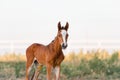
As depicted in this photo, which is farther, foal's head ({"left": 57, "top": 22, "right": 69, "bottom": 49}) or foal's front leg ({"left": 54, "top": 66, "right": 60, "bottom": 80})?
foal's front leg ({"left": 54, "top": 66, "right": 60, "bottom": 80})

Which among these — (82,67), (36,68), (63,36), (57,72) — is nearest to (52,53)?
(57,72)

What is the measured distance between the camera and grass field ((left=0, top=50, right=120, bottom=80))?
1586 cm

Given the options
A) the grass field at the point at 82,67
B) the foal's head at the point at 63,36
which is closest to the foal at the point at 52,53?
the foal's head at the point at 63,36

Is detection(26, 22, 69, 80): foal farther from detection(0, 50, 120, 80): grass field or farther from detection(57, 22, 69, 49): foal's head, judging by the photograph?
detection(0, 50, 120, 80): grass field

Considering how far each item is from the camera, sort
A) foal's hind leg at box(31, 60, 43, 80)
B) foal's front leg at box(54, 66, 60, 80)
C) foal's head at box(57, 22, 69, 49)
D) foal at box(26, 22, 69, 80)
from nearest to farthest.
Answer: foal's head at box(57, 22, 69, 49) → foal at box(26, 22, 69, 80) → foal's front leg at box(54, 66, 60, 80) → foal's hind leg at box(31, 60, 43, 80)

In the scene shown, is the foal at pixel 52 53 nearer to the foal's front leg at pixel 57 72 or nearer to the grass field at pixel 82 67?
the foal's front leg at pixel 57 72

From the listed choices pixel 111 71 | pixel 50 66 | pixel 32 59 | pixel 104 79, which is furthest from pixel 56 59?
pixel 111 71

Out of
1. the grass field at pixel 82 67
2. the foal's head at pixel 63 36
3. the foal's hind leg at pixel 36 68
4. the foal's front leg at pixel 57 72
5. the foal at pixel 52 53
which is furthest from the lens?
the grass field at pixel 82 67

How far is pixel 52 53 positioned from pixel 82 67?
4582 mm

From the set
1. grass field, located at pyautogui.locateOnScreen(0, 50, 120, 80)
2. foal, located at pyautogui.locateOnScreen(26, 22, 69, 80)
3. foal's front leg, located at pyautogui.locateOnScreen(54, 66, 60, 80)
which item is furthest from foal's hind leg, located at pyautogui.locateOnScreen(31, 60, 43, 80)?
grass field, located at pyautogui.locateOnScreen(0, 50, 120, 80)

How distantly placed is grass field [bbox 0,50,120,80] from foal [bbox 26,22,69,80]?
2.35 meters

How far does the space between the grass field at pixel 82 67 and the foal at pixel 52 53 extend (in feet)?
7.71

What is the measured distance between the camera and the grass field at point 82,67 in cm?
1586

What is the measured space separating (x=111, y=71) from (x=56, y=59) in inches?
195
